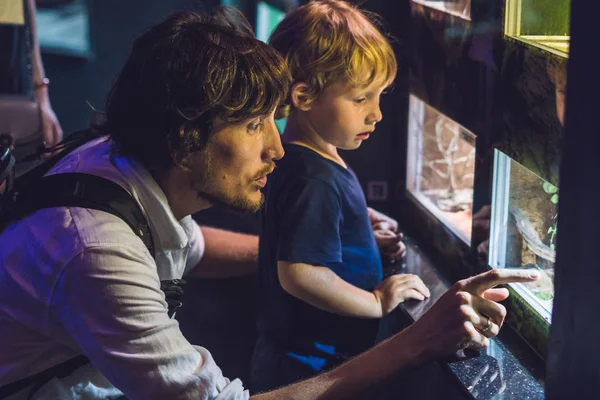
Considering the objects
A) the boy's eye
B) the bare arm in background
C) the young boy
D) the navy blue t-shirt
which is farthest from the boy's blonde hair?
the bare arm in background

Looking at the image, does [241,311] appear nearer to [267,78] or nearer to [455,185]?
[455,185]

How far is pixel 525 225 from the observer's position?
5.68 feet

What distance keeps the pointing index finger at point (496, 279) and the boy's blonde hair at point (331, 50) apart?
56 cm

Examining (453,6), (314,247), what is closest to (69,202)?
(314,247)

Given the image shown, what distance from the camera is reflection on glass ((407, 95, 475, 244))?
6.98 ft

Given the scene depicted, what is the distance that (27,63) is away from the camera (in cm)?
327

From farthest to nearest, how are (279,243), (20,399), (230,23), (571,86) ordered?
1. (279,243)
2. (230,23)
3. (20,399)
4. (571,86)

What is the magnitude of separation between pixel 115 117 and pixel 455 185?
3.37 feet

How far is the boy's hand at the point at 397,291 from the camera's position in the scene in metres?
1.87

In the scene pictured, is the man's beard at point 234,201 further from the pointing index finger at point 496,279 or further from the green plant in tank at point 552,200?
the green plant in tank at point 552,200

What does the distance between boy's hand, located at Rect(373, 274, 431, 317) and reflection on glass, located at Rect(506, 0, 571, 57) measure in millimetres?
581

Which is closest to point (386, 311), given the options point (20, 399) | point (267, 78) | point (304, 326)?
point (304, 326)

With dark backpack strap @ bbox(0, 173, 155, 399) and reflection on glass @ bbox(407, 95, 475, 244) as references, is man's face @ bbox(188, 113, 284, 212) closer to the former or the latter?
dark backpack strap @ bbox(0, 173, 155, 399)

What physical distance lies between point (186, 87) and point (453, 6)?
91 centimetres
